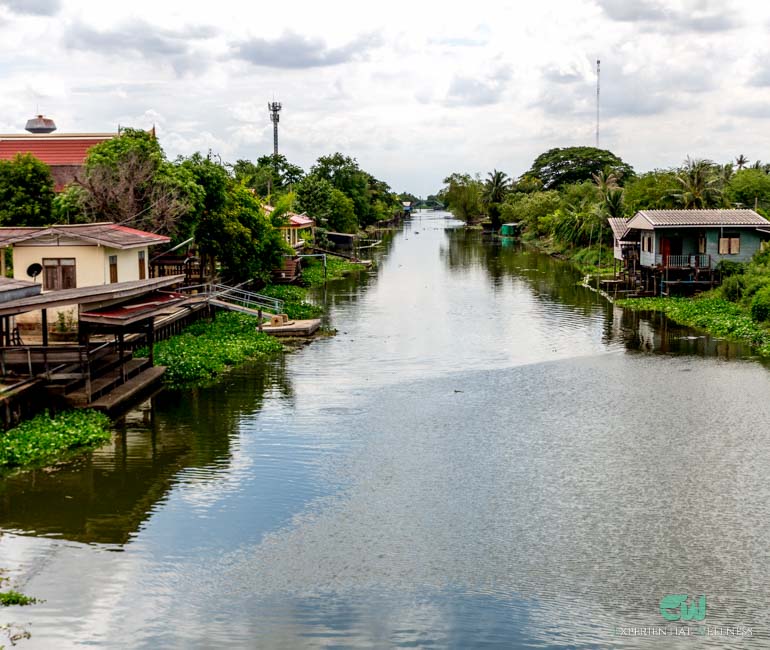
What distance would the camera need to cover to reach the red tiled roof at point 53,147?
68.6 metres

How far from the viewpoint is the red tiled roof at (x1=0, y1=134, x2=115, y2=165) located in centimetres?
6856

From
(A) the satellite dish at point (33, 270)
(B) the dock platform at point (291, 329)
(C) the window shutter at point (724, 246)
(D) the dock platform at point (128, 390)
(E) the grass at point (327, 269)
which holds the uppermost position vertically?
(C) the window shutter at point (724, 246)

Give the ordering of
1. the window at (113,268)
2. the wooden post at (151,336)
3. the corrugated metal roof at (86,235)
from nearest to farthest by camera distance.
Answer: the wooden post at (151,336), the corrugated metal roof at (86,235), the window at (113,268)

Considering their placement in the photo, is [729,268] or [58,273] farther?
[729,268]

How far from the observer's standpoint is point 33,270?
37312 mm

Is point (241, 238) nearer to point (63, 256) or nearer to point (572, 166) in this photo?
point (63, 256)

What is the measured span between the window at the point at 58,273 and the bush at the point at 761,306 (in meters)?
31.8

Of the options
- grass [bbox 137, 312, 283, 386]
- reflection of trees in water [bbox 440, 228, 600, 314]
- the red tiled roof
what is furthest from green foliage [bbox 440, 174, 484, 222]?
grass [bbox 137, 312, 283, 386]

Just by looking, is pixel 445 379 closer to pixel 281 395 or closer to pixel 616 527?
pixel 281 395

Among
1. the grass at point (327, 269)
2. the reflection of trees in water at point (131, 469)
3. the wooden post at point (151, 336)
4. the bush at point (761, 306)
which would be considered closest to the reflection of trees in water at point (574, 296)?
the bush at point (761, 306)

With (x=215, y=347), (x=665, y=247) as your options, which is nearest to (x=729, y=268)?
(x=665, y=247)

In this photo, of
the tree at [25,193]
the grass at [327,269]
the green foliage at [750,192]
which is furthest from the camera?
the green foliage at [750,192]

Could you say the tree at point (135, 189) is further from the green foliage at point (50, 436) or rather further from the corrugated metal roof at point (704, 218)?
the corrugated metal roof at point (704, 218)

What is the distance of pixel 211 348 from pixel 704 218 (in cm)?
3307
